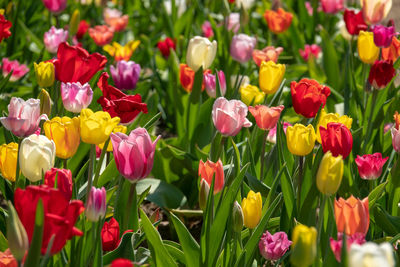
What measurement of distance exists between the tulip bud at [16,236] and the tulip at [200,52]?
4.42ft

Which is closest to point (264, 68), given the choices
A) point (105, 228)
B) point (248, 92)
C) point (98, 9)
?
point (248, 92)

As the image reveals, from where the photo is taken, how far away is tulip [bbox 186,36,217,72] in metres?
2.30

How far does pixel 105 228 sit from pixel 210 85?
3.38ft

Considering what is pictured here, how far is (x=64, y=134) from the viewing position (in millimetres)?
1479

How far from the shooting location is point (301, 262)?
1046 millimetres

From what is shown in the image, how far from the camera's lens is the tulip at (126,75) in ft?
7.54

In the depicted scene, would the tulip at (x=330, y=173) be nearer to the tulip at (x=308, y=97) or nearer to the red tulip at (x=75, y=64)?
the tulip at (x=308, y=97)

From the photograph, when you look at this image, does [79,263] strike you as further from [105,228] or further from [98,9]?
[98,9]

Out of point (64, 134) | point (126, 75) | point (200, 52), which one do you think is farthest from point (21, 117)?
point (200, 52)

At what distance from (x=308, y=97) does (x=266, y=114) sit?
122mm

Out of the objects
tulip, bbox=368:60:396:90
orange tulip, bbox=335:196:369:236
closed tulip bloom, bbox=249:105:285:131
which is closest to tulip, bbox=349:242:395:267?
orange tulip, bbox=335:196:369:236

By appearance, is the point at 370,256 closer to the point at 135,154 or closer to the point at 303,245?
the point at 303,245

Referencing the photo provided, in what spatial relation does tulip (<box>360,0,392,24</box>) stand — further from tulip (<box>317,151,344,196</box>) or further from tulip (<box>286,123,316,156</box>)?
tulip (<box>317,151,344,196</box>)

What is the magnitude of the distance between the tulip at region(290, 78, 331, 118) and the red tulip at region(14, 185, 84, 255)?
2.94 feet
